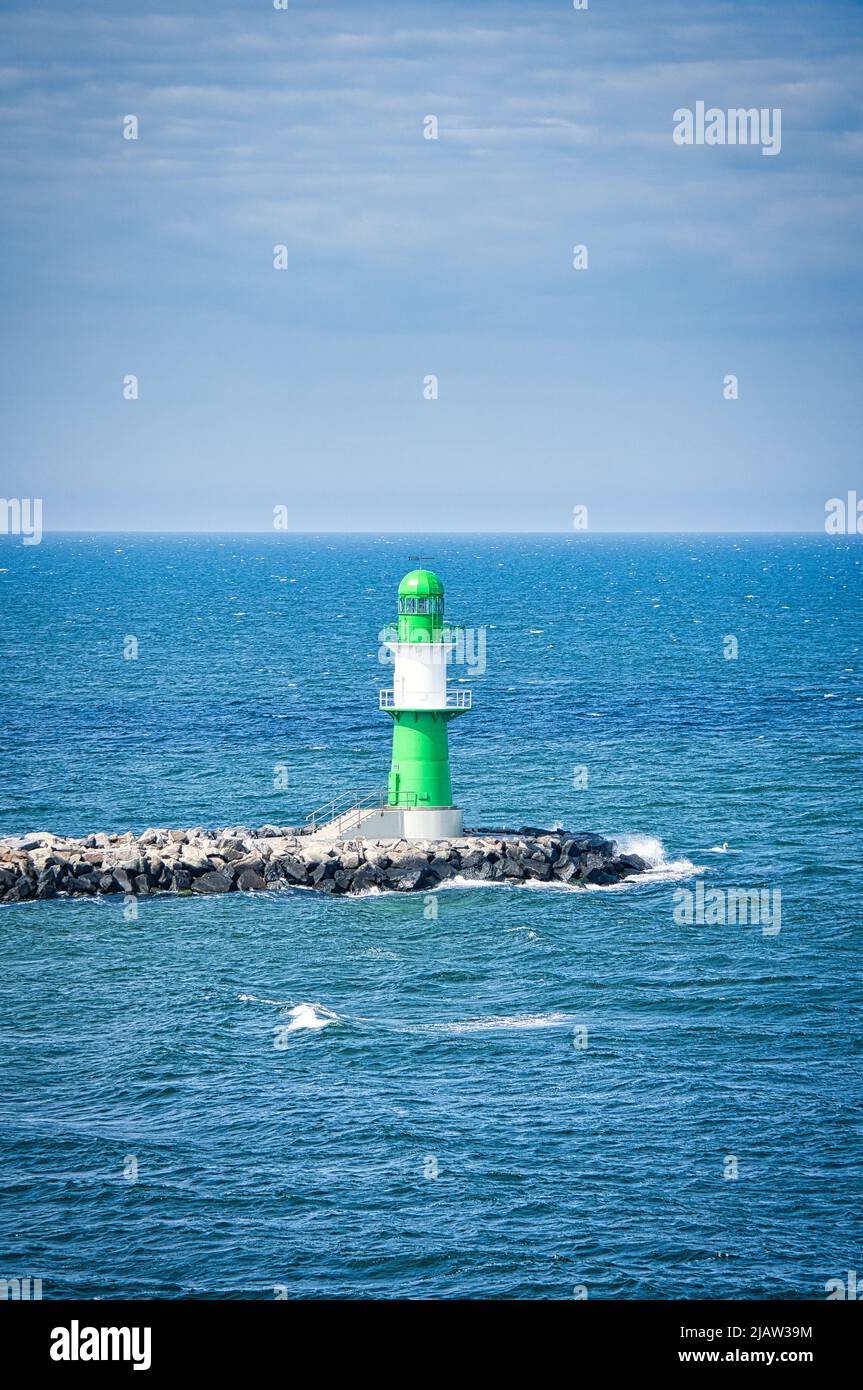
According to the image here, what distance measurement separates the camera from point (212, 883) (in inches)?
1929

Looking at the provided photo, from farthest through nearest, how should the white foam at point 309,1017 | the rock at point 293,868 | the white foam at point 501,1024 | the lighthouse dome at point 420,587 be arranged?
the lighthouse dome at point 420,587 < the rock at point 293,868 < the white foam at point 309,1017 < the white foam at point 501,1024

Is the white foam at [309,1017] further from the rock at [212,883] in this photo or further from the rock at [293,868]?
the rock at [212,883]

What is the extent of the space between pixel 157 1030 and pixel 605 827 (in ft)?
81.5

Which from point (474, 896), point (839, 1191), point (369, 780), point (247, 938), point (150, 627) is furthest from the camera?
point (150, 627)

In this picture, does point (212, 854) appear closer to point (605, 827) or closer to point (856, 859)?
point (605, 827)

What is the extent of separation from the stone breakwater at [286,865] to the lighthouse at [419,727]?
1.98ft

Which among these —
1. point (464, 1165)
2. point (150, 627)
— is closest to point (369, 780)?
point (464, 1165)

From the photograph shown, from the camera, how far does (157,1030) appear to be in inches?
1468

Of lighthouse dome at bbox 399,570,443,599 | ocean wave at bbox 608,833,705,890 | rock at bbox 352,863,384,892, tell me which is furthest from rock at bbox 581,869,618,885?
lighthouse dome at bbox 399,570,443,599

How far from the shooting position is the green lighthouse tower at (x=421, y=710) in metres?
49.9

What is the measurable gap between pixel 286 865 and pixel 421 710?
19.4 ft

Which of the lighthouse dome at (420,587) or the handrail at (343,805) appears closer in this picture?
the lighthouse dome at (420,587)

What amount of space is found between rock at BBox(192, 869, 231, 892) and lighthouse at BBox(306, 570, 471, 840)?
373 cm

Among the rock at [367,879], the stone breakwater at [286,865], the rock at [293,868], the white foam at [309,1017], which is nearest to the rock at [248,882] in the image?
the stone breakwater at [286,865]
